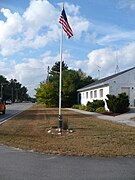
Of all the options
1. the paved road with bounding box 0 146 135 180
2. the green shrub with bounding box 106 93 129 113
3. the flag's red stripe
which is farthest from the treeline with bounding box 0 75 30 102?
the paved road with bounding box 0 146 135 180

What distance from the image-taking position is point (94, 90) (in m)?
45.4

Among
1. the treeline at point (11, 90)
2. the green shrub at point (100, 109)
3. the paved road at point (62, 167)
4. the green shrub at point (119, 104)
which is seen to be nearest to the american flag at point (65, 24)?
the paved road at point (62, 167)

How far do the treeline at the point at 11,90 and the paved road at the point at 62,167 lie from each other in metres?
127

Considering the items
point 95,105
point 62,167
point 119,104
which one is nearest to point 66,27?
point 62,167

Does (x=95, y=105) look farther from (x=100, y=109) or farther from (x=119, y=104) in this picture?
(x=119, y=104)

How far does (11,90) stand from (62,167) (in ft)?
513

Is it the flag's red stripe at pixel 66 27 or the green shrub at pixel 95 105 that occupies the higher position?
the flag's red stripe at pixel 66 27

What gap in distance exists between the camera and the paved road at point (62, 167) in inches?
296

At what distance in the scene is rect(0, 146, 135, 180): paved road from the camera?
296 inches

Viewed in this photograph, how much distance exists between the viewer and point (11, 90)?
162625 millimetres

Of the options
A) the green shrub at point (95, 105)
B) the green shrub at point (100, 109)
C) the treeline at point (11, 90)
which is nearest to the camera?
the green shrub at point (100, 109)

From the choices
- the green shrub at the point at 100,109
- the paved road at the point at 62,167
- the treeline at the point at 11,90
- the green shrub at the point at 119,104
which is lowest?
the paved road at the point at 62,167

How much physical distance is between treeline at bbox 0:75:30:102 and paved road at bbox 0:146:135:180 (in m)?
127

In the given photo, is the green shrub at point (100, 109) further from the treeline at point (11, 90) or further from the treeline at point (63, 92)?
the treeline at point (11, 90)
